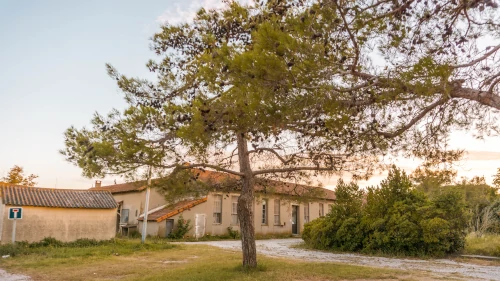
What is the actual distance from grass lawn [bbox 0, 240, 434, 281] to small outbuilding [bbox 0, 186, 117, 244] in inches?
61.6

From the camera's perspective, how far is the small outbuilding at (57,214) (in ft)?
48.4

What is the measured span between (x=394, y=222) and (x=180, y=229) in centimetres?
1133

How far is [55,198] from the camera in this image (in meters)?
16.6

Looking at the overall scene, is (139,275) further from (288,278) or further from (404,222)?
(404,222)

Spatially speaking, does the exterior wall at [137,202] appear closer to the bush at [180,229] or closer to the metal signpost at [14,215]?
the bush at [180,229]

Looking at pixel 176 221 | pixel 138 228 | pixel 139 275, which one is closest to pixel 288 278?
pixel 139 275

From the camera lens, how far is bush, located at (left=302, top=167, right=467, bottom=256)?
43.1 ft

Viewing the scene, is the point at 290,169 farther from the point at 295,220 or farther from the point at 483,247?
the point at 295,220

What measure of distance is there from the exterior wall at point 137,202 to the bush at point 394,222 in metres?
10.5

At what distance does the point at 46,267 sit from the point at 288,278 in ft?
22.0

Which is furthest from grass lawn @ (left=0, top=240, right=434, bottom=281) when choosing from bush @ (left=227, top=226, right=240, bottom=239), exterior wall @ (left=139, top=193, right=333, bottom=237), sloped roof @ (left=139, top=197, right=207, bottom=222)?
bush @ (left=227, top=226, right=240, bottom=239)

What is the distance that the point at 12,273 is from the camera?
9.66 meters

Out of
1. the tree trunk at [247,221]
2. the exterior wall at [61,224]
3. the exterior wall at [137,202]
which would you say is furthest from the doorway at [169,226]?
the tree trunk at [247,221]

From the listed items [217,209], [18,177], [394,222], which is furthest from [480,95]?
[18,177]
